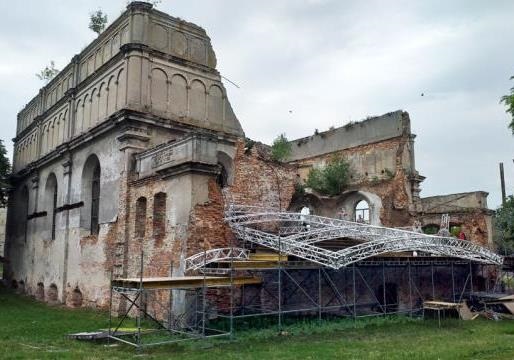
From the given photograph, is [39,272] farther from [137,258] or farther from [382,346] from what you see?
[382,346]

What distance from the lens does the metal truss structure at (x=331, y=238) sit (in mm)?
14594

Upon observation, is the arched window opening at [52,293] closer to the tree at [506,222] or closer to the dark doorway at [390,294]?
the dark doorway at [390,294]

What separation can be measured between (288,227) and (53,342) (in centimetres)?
955

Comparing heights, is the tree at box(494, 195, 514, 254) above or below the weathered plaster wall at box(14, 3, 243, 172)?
below

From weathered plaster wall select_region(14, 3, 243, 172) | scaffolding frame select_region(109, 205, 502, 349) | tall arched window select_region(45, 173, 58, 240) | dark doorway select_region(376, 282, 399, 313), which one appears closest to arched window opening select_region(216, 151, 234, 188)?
weathered plaster wall select_region(14, 3, 243, 172)

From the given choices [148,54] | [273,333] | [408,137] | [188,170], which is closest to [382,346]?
[273,333]

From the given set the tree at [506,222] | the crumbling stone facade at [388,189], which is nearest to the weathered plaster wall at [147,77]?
the crumbling stone facade at [388,189]

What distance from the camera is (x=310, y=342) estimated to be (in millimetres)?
12445

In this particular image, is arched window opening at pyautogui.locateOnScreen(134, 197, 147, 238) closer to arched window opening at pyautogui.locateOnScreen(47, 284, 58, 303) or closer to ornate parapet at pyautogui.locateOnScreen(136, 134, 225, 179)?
ornate parapet at pyautogui.locateOnScreen(136, 134, 225, 179)

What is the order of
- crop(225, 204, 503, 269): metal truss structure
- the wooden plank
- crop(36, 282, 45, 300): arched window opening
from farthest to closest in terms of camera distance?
crop(36, 282, 45, 300): arched window opening
crop(225, 204, 503, 269): metal truss structure
the wooden plank

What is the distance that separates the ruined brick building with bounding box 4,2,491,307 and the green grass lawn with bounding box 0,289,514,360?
3.32 metres

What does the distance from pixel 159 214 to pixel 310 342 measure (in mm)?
6930

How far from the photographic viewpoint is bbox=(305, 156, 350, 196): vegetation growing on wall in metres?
28.8

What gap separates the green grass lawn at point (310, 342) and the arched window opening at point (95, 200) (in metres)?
4.79
